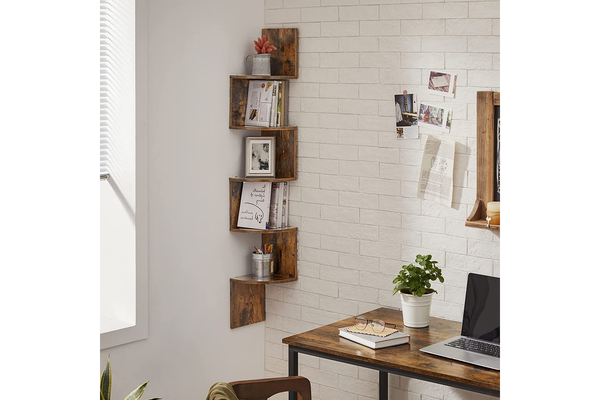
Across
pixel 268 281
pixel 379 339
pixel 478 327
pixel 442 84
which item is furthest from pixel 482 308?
pixel 268 281

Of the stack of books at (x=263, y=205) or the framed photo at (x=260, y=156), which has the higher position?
the framed photo at (x=260, y=156)

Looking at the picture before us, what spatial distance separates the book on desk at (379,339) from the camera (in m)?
→ 2.40

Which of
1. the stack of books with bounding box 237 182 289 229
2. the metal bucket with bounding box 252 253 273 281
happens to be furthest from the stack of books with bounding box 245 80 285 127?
the metal bucket with bounding box 252 253 273 281

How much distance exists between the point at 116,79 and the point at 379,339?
161 centimetres

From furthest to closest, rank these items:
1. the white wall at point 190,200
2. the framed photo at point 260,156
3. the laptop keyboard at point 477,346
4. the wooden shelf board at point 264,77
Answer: the framed photo at point 260,156, the wooden shelf board at point 264,77, the white wall at point 190,200, the laptop keyboard at point 477,346

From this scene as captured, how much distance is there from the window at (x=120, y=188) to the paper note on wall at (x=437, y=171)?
1330mm

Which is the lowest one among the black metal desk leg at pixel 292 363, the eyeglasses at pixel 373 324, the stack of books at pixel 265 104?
the black metal desk leg at pixel 292 363

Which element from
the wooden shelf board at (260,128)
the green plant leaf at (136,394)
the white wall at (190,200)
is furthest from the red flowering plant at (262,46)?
the green plant leaf at (136,394)

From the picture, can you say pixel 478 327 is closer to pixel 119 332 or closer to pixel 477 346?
pixel 477 346

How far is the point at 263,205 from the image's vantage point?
3.30 meters

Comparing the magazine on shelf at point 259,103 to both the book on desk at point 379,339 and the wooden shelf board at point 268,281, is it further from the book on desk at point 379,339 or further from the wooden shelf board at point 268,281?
the book on desk at point 379,339
